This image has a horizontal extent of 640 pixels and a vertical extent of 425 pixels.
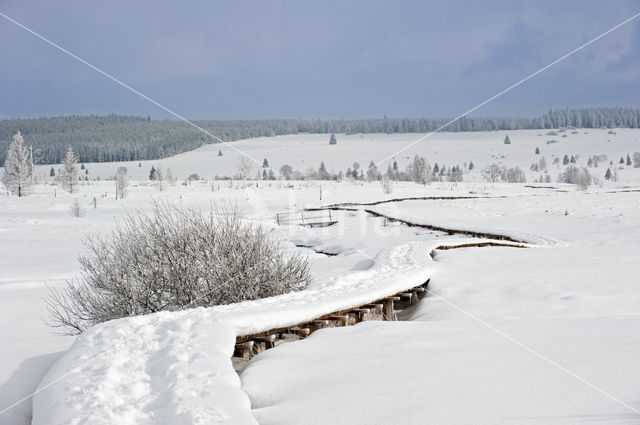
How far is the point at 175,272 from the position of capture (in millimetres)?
10195

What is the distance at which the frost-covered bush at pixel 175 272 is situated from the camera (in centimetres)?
988

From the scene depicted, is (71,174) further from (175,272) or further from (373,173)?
(175,272)

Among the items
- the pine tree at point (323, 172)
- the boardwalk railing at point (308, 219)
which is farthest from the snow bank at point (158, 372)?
the pine tree at point (323, 172)

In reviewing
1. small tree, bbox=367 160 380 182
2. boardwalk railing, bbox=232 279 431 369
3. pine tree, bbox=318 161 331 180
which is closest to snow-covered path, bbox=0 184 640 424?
boardwalk railing, bbox=232 279 431 369

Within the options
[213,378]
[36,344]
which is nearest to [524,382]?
[213,378]

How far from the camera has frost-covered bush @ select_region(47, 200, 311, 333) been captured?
9883 mm

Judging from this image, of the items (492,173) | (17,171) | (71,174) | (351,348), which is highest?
(17,171)

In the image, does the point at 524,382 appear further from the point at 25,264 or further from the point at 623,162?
the point at 623,162

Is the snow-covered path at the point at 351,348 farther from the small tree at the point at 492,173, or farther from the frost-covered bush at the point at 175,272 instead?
the small tree at the point at 492,173

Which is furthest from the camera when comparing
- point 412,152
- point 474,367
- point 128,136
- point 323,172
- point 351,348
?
point 128,136

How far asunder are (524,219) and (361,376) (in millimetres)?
28595

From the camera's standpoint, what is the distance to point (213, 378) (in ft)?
17.1

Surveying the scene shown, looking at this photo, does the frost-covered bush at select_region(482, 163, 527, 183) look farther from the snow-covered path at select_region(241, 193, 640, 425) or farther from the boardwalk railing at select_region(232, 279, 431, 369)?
the snow-covered path at select_region(241, 193, 640, 425)

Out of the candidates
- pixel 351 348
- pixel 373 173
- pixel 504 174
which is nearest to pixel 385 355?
pixel 351 348
